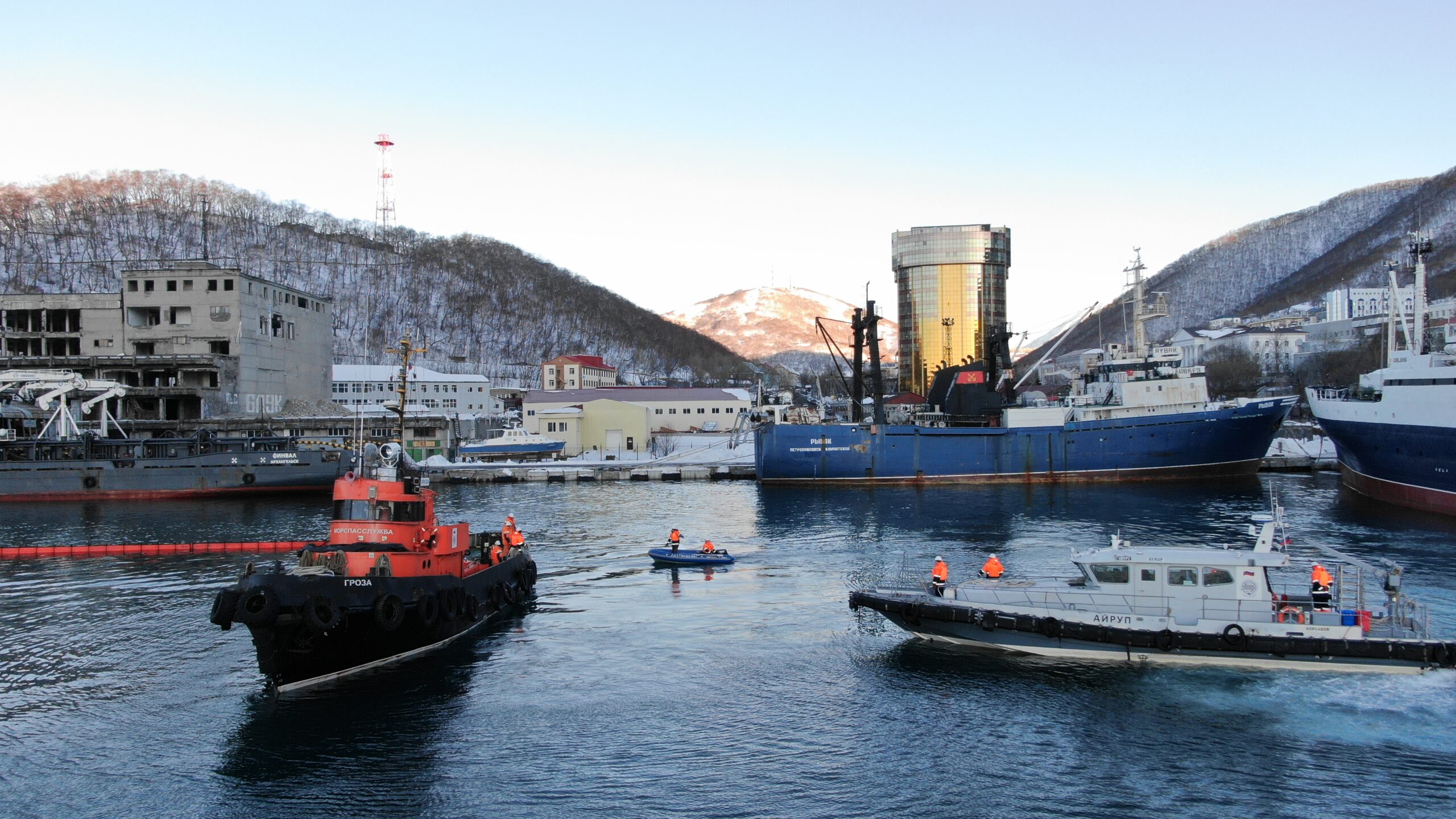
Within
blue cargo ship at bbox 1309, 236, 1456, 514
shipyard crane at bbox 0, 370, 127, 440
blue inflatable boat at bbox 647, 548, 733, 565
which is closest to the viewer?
blue inflatable boat at bbox 647, 548, 733, 565

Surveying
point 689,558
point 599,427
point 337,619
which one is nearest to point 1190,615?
point 689,558

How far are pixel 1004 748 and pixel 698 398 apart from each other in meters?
87.9

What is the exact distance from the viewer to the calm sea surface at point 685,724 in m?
13.6

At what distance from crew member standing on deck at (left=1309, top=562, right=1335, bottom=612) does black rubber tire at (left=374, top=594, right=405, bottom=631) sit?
19.4m

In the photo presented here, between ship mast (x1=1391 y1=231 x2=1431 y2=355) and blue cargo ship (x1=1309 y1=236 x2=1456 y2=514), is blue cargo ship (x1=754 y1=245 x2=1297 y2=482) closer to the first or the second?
blue cargo ship (x1=1309 y1=236 x2=1456 y2=514)

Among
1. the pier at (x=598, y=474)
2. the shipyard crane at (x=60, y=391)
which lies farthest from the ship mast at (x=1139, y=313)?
the shipyard crane at (x=60, y=391)

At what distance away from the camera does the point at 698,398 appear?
336 feet

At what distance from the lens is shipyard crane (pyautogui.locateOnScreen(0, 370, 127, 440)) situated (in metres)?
61.8

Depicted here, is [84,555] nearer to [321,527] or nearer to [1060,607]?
[321,527]

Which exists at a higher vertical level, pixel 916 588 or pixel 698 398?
pixel 698 398

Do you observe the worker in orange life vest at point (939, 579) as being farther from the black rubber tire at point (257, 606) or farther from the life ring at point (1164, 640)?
the black rubber tire at point (257, 606)

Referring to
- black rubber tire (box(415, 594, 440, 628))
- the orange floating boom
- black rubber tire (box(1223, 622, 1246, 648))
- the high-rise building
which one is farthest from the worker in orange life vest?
the high-rise building

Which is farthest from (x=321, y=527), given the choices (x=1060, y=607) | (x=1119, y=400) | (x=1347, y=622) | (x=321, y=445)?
(x=1119, y=400)

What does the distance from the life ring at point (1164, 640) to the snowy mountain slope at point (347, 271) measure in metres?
148
